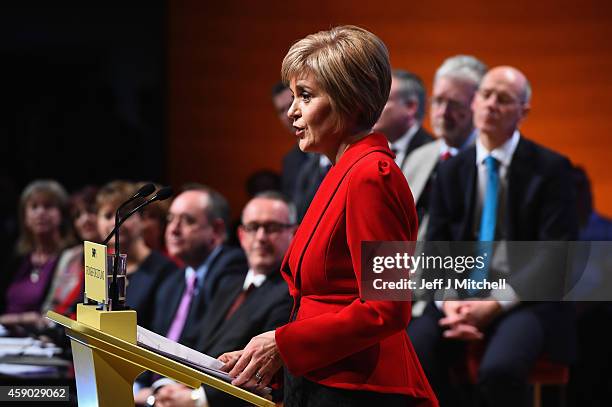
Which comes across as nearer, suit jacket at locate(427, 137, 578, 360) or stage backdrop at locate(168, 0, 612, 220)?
suit jacket at locate(427, 137, 578, 360)

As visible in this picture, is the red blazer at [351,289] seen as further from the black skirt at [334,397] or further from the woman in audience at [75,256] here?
the woman in audience at [75,256]

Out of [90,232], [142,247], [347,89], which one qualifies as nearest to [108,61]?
[90,232]

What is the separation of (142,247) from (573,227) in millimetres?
2046

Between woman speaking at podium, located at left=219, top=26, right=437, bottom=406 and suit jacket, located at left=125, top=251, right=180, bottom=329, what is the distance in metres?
2.28

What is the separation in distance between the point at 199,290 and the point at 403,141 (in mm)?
1061

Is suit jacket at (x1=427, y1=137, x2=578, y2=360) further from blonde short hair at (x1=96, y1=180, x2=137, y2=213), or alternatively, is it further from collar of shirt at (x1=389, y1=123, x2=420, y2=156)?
blonde short hair at (x1=96, y1=180, x2=137, y2=213)

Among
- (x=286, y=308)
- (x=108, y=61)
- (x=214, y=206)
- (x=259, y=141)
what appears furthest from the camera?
(x=108, y=61)

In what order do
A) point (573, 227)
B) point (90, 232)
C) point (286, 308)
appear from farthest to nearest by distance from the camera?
point (90, 232), point (573, 227), point (286, 308)

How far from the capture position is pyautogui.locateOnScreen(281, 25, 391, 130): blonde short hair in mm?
2072

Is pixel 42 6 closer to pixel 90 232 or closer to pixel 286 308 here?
pixel 90 232

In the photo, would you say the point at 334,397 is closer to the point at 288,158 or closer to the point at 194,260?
the point at 194,260

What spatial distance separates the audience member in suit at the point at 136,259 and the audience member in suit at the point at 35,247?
1012 mm

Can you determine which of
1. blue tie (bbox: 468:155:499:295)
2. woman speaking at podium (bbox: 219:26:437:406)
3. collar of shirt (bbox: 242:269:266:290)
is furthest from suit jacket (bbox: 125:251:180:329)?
woman speaking at podium (bbox: 219:26:437:406)

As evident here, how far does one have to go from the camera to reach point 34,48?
22.9 feet
